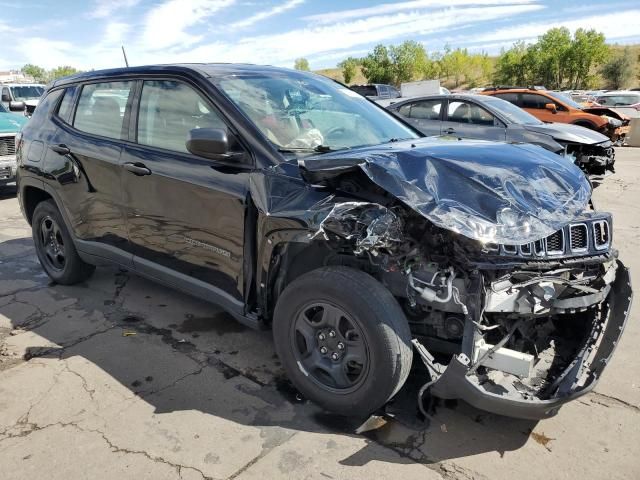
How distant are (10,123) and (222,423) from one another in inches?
373

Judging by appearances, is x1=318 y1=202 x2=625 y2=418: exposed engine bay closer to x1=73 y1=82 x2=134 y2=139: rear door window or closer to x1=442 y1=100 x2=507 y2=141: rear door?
x1=73 y1=82 x2=134 y2=139: rear door window

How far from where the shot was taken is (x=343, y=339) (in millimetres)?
2721

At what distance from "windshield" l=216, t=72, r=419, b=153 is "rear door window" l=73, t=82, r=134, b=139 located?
40.6 inches

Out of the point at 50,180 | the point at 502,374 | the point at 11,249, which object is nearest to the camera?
the point at 502,374

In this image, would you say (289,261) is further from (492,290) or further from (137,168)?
(137,168)

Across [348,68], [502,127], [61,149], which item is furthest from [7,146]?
[348,68]

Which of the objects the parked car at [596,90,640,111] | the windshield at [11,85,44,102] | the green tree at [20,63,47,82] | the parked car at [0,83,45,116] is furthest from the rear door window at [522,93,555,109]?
the green tree at [20,63,47,82]

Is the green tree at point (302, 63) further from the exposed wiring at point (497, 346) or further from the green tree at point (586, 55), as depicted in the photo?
the exposed wiring at point (497, 346)

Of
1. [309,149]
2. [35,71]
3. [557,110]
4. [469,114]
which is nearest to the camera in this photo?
[309,149]

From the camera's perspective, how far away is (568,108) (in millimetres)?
14375

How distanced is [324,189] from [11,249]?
5.25 metres

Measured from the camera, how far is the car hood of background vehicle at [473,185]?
2.37 metres

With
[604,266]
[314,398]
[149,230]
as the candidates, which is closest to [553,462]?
[604,266]

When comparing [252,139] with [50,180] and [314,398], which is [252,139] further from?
[50,180]
